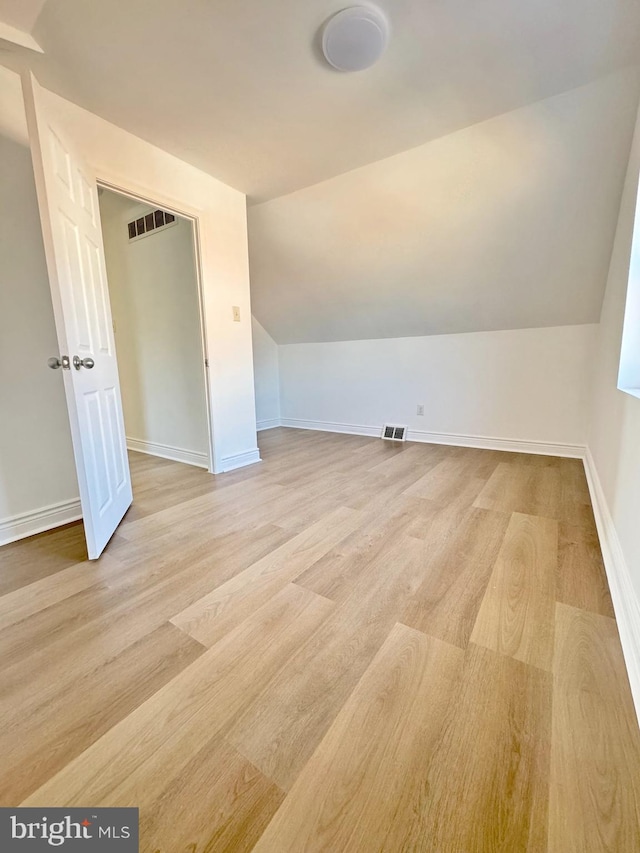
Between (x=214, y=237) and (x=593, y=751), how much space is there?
3.11 meters

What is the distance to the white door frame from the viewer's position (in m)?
1.99

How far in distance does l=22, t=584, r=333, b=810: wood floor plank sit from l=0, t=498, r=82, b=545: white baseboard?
1.42 metres

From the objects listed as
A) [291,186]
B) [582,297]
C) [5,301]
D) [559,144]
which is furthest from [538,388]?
[5,301]

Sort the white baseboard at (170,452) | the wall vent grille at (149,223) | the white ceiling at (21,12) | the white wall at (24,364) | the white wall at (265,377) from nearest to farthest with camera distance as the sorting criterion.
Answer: the white ceiling at (21,12) → the white wall at (24,364) → the wall vent grille at (149,223) → the white baseboard at (170,452) → the white wall at (265,377)

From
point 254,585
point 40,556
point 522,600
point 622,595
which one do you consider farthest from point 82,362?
point 622,595

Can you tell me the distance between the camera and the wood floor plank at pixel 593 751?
0.62m

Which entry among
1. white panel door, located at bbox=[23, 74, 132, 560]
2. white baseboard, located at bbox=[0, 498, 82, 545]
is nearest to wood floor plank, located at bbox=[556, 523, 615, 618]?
white panel door, located at bbox=[23, 74, 132, 560]

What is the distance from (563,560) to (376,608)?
88cm

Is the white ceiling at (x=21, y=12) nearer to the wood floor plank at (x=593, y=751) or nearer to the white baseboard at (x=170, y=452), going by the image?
the white baseboard at (x=170, y=452)

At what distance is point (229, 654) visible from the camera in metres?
1.01

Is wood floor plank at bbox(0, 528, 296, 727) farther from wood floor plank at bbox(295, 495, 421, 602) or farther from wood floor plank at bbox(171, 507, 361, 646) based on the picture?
wood floor plank at bbox(295, 495, 421, 602)

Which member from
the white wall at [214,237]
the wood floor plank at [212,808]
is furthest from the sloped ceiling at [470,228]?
the wood floor plank at [212,808]

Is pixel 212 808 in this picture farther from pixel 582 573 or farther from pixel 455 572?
pixel 582 573

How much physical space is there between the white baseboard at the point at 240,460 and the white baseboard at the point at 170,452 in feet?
0.60
